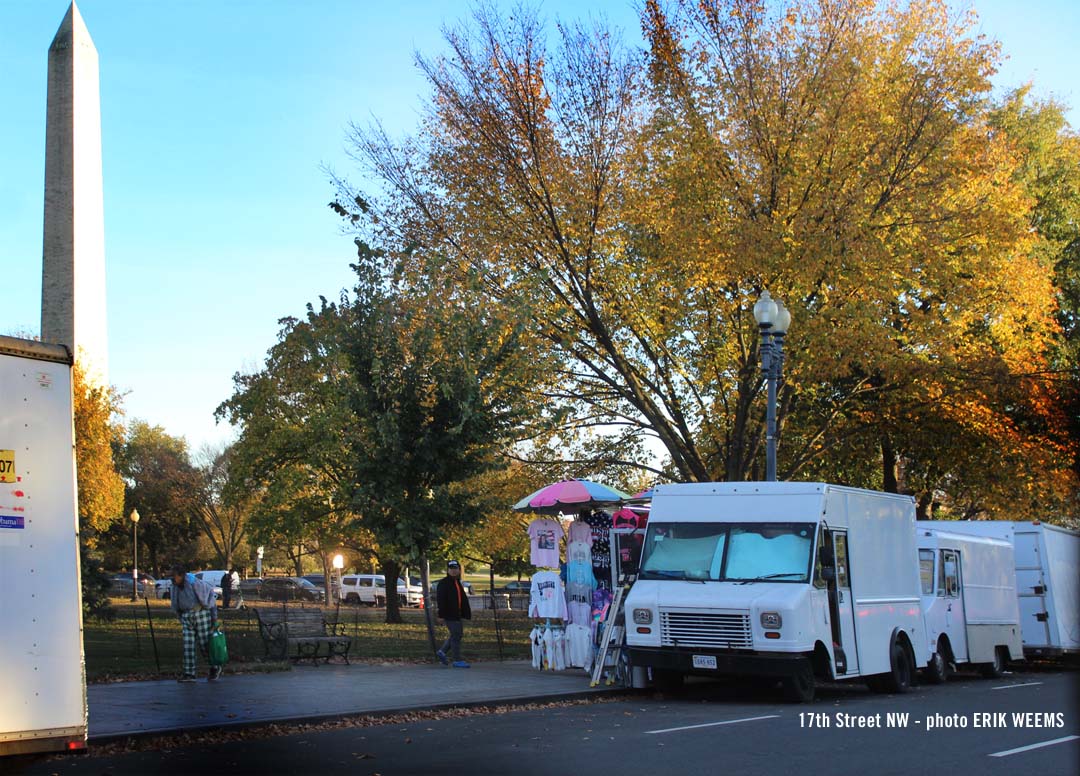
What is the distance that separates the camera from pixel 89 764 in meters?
10.2

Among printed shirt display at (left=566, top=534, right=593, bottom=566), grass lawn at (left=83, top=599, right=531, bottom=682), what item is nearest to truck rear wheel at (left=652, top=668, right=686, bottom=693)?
printed shirt display at (left=566, top=534, right=593, bottom=566)

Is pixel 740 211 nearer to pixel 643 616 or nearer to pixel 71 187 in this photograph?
pixel 643 616

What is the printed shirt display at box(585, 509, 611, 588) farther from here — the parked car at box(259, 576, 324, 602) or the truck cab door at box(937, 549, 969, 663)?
the parked car at box(259, 576, 324, 602)

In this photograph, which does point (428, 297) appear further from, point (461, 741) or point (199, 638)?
point (461, 741)

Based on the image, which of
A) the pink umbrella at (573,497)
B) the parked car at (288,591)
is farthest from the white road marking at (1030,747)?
the parked car at (288,591)

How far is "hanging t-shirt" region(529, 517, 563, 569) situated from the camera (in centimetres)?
2095

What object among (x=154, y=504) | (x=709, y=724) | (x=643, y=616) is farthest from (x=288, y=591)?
(x=709, y=724)

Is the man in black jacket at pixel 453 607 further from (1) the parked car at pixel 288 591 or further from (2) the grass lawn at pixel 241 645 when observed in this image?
(1) the parked car at pixel 288 591

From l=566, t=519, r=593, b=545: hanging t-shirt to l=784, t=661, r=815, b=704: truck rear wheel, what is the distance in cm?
534

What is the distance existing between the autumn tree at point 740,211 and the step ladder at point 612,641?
→ 21.6 ft

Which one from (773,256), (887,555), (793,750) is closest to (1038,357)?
(773,256)

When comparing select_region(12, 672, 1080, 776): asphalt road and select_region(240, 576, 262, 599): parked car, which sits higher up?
select_region(12, 672, 1080, 776): asphalt road

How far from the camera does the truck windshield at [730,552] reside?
1612 cm

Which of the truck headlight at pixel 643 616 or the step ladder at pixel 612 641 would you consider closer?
the truck headlight at pixel 643 616
